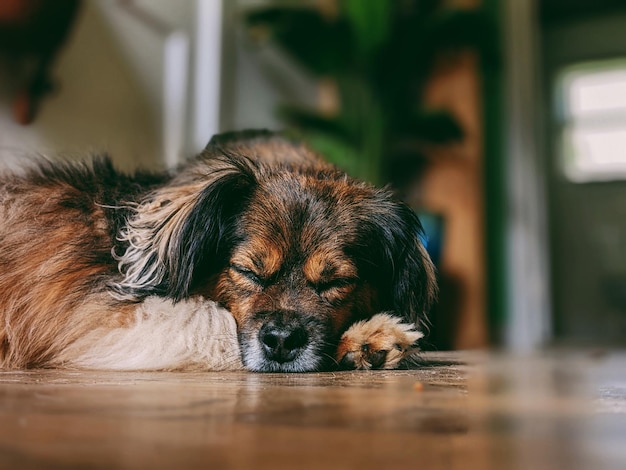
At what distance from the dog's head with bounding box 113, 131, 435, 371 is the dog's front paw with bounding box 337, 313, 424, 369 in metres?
0.02

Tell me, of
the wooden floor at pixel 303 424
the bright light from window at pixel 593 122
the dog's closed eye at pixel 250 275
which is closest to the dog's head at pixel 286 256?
the dog's closed eye at pixel 250 275

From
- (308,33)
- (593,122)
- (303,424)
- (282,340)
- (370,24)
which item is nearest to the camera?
(303,424)

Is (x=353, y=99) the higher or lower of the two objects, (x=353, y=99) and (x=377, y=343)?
the higher

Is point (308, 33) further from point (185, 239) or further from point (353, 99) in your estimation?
point (185, 239)

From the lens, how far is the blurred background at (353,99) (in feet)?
8.10

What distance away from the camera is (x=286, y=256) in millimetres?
1275


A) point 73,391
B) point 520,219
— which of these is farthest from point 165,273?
point 520,219

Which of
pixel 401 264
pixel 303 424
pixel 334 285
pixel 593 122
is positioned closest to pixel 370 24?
pixel 401 264

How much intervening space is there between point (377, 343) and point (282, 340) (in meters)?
0.19

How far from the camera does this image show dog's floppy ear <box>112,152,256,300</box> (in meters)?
1.38

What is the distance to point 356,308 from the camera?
1317 millimetres

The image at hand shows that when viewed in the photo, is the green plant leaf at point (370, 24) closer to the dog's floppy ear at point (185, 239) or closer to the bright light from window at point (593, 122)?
the dog's floppy ear at point (185, 239)

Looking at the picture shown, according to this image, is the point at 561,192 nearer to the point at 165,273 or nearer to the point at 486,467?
the point at 165,273

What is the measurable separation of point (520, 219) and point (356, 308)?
3783mm
